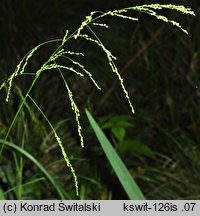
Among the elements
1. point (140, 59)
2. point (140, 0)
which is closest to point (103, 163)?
point (140, 59)

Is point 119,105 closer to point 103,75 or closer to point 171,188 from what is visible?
point 103,75

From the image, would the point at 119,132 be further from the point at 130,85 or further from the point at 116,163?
the point at 116,163

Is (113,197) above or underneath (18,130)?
underneath

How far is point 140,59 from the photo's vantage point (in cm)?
202

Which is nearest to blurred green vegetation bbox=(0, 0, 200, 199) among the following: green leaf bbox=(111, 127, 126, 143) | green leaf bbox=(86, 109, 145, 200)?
green leaf bbox=(111, 127, 126, 143)

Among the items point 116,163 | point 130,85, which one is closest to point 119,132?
point 130,85

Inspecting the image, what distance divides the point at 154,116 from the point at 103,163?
308 millimetres

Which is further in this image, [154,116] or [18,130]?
[154,116]

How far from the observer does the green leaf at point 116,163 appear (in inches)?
32.4

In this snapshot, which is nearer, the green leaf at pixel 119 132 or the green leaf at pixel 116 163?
the green leaf at pixel 116 163

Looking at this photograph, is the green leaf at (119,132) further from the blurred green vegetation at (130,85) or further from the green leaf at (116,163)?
the green leaf at (116,163)

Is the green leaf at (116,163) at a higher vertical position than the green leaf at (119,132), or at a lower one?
higher

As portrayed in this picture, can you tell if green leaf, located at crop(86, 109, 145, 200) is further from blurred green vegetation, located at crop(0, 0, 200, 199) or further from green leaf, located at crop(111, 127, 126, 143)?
blurred green vegetation, located at crop(0, 0, 200, 199)

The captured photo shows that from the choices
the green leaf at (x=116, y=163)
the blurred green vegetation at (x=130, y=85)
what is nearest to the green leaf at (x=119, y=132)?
the blurred green vegetation at (x=130, y=85)
